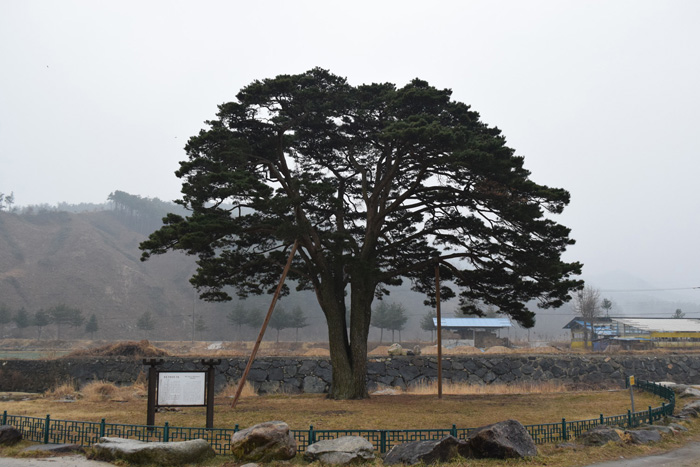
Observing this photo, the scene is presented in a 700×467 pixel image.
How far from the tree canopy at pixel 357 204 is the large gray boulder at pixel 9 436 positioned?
675 cm

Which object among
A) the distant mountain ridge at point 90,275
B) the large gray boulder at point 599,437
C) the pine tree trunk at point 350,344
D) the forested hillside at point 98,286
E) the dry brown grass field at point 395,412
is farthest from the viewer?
the distant mountain ridge at point 90,275

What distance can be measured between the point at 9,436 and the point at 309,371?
20.2 m

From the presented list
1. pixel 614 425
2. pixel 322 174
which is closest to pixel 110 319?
pixel 322 174

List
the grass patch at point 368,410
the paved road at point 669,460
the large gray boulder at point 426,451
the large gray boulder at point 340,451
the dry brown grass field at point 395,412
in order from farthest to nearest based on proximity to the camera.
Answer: the grass patch at point 368,410
the dry brown grass field at point 395,412
the paved road at point 669,460
the large gray boulder at point 340,451
the large gray boulder at point 426,451

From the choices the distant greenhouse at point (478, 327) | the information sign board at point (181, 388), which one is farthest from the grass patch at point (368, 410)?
the distant greenhouse at point (478, 327)

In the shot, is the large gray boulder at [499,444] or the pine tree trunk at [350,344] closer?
the large gray boulder at [499,444]

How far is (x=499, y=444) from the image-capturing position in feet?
31.7

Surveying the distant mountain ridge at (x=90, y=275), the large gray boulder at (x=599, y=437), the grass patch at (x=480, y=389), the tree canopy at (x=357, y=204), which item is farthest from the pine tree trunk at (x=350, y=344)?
the distant mountain ridge at (x=90, y=275)

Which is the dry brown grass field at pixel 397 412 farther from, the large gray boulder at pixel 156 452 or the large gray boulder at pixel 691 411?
A: the large gray boulder at pixel 691 411

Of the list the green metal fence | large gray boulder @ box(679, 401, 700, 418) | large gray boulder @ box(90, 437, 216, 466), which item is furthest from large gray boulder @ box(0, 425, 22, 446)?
large gray boulder @ box(679, 401, 700, 418)

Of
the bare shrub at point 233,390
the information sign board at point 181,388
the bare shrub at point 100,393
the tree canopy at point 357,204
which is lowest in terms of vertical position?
the bare shrub at point 233,390

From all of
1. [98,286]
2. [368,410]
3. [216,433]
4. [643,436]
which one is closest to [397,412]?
[368,410]

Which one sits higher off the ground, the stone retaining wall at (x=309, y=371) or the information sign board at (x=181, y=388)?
the information sign board at (x=181, y=388)

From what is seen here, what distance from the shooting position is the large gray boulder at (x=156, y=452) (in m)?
9.59
